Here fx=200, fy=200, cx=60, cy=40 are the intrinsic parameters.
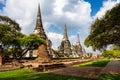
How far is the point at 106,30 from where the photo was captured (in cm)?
2183

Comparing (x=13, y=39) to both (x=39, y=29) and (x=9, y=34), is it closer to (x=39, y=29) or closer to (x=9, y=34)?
(x=9, y=34)

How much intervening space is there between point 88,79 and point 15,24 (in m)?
33.0

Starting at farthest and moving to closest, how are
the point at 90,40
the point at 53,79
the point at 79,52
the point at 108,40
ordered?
the point at 79,52 → the point at 90,40 → the point at 108,40 → the point at 53,79

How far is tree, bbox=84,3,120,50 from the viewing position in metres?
20.1

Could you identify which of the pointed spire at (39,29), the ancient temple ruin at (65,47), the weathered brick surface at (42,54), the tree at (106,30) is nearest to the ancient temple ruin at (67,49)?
the ancient temple ruin at (65,47)

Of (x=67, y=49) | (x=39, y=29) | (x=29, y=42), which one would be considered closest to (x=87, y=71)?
(x=29, y=42)

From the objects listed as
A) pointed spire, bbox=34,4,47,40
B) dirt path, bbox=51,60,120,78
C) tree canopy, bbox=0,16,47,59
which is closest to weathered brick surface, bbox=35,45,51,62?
tree canopy, bbox=0,16,47,59

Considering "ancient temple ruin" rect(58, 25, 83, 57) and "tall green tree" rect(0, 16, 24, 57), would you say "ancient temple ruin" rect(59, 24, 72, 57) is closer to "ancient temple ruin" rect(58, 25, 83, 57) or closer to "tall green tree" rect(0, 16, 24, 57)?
"ancient temple ruin" rect(58, 25, 83, 57)

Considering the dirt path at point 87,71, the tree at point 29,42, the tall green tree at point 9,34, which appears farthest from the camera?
the tree at point 29,42

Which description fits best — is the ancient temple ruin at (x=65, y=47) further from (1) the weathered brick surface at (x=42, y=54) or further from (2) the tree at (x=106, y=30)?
(2) the tree at (x=106, y=30)

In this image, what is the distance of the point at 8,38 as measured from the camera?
128ft

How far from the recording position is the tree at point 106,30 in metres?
20.1

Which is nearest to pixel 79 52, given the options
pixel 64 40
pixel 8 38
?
pixel 64 40

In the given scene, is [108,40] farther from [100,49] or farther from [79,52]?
[79,52]
